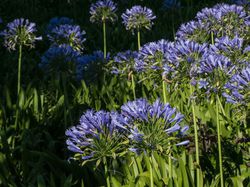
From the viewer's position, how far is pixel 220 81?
6.70ft

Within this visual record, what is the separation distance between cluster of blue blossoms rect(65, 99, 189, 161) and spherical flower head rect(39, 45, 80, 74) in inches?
71.8

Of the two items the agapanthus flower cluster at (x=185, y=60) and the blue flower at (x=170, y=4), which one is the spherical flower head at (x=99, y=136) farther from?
the blue flower at (x=170, y=4)

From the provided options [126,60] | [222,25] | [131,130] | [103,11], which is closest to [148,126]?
[131,130]

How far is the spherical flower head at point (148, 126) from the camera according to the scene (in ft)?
5.73

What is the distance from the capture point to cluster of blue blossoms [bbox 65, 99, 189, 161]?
175cm

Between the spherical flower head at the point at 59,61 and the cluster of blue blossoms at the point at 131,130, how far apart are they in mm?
1823

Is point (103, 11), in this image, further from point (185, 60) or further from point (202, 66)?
point (202, 66)

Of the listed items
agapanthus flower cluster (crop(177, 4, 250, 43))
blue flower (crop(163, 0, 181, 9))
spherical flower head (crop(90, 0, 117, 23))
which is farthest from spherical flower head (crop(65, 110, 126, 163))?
blue flower (crop(163, 0, 181, 9))

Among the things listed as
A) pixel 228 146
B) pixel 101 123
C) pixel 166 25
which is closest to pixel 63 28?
pixel 228 146

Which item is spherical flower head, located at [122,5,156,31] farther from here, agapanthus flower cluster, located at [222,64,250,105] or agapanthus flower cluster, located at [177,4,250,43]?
agapanthus flower cluster, located at [222,64,250,105]

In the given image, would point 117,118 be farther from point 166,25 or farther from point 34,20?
point 34,20

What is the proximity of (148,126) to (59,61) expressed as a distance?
6.52 feet

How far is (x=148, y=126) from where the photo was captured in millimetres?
1758

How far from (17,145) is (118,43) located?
4181 millimetres
